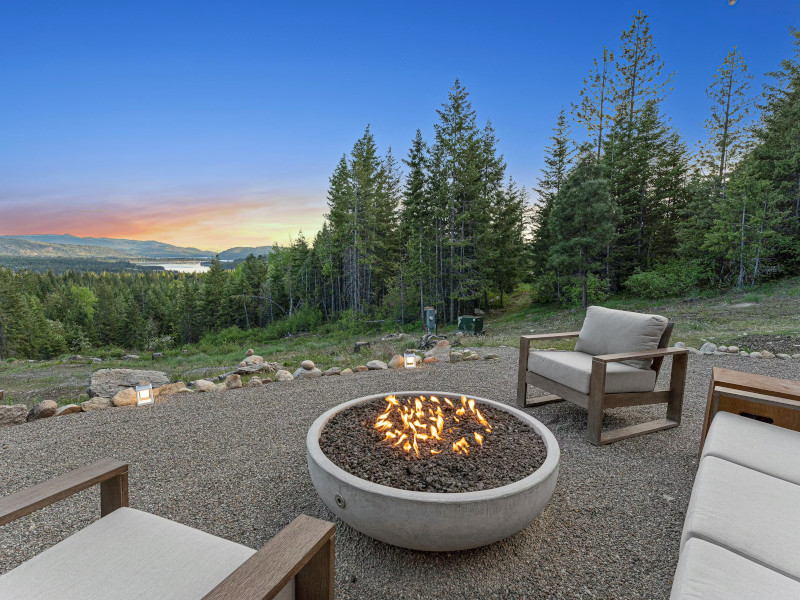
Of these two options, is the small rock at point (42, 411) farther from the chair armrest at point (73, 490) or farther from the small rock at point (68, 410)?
the chair armrest at point (73, 490)

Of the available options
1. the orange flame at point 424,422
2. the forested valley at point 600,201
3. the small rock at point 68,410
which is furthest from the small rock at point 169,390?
the forested valley at point 600,201

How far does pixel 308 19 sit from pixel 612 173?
12617mm

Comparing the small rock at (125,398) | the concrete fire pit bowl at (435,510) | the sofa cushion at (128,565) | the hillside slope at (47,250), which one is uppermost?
the hillside slope at (47,250)

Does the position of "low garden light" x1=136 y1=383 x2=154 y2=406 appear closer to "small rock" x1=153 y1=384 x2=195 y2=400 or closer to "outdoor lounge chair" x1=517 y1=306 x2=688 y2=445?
"small rock" x1=153 y1=384 x2=195 y2=400

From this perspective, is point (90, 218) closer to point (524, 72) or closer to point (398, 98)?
point (398, 98)

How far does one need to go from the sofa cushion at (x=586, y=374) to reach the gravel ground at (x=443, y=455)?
34.5 inches

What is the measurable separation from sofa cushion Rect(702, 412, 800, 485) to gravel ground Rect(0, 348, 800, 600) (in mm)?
474

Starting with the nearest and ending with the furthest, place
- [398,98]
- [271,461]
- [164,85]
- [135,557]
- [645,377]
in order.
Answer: [135,557] → [271,461] → [645,377] → [164,85] → [398,98]

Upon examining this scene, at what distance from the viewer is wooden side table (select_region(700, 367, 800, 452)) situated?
6.70 ft

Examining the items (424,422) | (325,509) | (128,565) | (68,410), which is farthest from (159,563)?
(68,410)

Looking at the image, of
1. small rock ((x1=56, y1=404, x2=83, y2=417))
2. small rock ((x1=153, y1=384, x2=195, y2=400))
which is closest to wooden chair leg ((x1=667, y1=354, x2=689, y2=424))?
small rock ((x1=153, y1=384, x2=195, y2=400))

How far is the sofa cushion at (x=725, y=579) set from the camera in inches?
34.5

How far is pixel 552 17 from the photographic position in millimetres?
8031

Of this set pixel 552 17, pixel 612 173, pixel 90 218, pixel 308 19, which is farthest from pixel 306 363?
pixel 90 218
